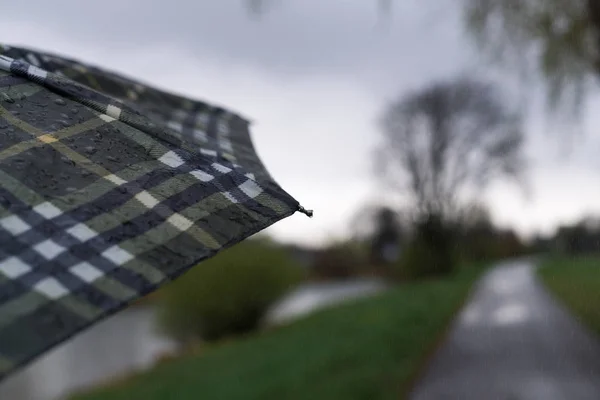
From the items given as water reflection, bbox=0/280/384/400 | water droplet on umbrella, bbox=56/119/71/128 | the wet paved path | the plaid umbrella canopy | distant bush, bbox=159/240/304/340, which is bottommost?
water reflection, bbox=0/280/384/400

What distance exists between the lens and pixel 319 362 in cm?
876

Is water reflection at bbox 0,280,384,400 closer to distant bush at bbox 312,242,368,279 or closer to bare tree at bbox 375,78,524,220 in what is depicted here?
distant bush at bbox 312,242,368,279

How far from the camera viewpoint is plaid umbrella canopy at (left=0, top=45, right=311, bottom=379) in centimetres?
108

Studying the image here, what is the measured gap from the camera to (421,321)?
11.9 metres

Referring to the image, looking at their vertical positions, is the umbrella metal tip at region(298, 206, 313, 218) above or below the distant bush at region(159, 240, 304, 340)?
above

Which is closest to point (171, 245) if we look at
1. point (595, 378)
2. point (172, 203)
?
point (172, 203)

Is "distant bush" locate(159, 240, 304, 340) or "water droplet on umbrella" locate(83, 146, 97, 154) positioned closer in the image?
"water droplet on umbrella" locate(83, 146, 97, 154)

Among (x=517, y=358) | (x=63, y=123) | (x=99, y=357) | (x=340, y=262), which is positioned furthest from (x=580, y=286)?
(x=340, y=262)

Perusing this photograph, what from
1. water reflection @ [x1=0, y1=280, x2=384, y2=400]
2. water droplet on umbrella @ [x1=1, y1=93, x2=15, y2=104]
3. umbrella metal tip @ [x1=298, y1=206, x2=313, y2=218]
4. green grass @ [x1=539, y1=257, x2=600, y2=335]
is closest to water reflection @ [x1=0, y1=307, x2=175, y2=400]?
water reflection @ [x1=0, y1=280, x2=384, y2=400]

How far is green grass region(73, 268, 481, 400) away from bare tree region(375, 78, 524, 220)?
13.4 ft

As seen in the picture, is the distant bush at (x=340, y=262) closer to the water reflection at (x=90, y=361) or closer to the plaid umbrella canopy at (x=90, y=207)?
the water reflection at (x=90, y=361)

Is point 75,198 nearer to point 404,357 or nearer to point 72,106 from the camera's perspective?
point 72,106

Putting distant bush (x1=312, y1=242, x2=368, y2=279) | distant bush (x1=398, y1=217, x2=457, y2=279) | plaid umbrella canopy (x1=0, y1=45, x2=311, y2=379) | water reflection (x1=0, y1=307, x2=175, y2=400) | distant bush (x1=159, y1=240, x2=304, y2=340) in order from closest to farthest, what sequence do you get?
plaid umbrella canopy (x1=0, y1=45, x2=311, y2=379)
water reflection (x1=0, y1=307, x2=175, y2=400)
distant bush (x1=159, y1=240, x2=304, y2=340)
distant bush (x1=312, y1=242, x2=368, y2=279)
distant bush (x1=398, y1=217, x2=457, y2=279)

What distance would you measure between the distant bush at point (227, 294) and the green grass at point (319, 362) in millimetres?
1609
